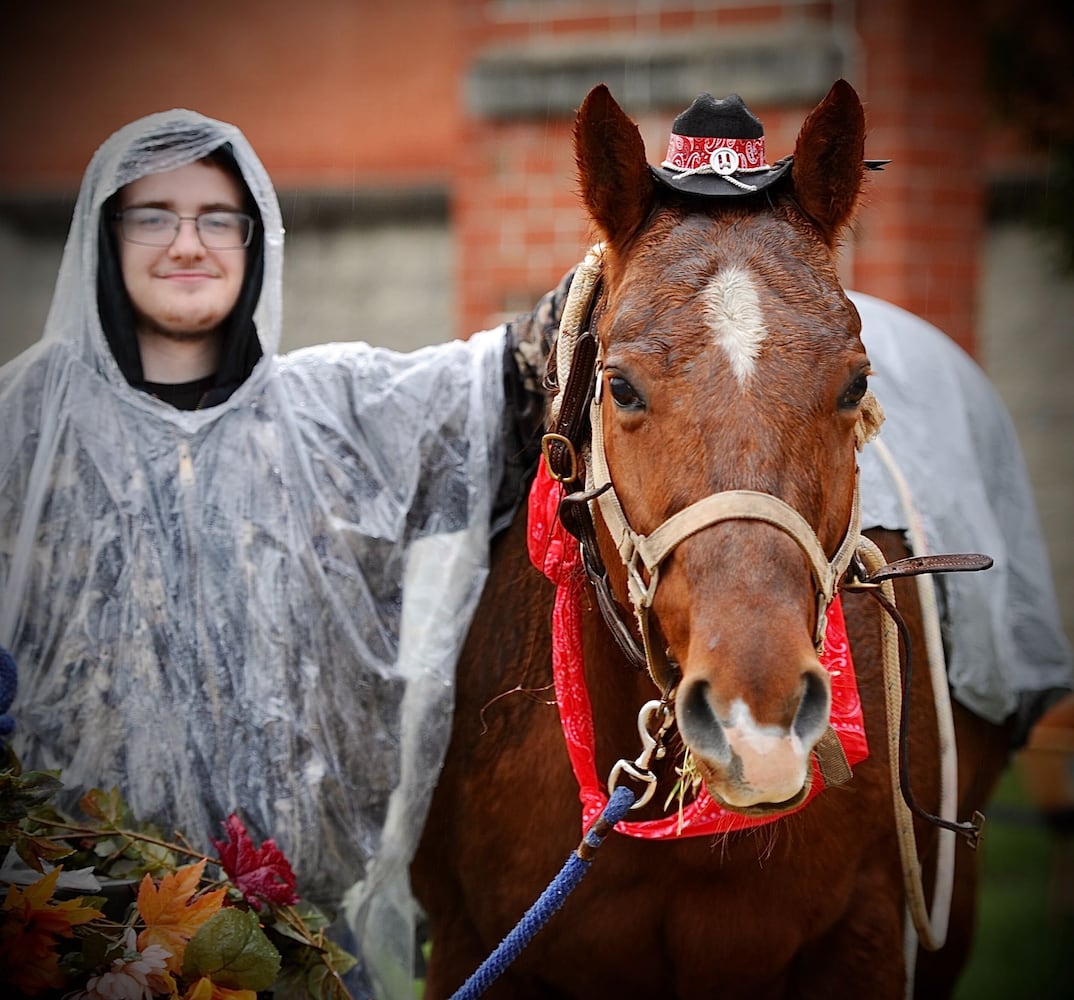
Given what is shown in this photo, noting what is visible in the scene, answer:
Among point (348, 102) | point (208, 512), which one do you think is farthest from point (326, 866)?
point (348, 102)

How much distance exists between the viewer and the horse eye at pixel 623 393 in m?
1.85

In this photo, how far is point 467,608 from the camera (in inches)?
105

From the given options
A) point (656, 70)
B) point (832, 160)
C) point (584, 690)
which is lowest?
point (584, 690)

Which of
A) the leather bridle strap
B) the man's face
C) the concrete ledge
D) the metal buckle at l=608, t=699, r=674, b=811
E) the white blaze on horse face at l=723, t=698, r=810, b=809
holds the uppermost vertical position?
the concrete ledge

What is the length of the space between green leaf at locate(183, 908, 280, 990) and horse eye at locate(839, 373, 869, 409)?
1174 mm

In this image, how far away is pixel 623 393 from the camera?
6.12 ft

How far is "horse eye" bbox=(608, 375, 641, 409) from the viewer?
185cm

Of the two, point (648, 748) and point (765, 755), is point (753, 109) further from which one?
point (765, 755)

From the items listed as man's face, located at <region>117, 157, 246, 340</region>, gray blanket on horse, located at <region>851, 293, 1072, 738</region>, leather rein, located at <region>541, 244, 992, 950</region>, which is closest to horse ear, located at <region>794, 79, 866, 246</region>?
leather rein, located at <region>541, 244, 992, 950</region>

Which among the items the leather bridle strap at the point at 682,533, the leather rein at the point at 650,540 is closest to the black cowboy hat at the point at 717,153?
the leather rein at the point at 650,540

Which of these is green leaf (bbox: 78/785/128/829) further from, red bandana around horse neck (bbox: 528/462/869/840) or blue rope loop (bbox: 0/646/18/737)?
red bandana around horse neck (bbox: 528/462/869/840)

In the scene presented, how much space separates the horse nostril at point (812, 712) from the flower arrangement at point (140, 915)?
2.97 ft

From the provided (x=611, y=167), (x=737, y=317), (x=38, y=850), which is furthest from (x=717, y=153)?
(x=38, y=850)

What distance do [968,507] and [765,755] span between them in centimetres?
154
